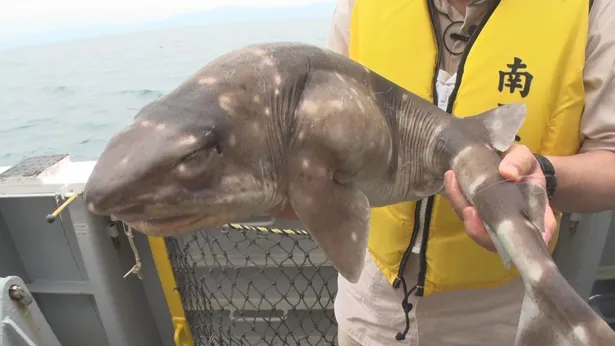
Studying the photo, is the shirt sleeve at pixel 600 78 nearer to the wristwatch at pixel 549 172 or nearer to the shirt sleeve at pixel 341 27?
the wristwatch at pixel 549 172

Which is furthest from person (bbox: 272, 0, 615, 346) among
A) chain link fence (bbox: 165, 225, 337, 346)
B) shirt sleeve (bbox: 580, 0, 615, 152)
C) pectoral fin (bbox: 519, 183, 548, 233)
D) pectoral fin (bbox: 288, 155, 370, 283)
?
chain link fence (bbox: 165, 225, 337, 346)

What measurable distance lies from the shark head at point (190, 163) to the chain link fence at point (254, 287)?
158 cm

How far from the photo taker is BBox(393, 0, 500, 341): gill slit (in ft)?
6.03

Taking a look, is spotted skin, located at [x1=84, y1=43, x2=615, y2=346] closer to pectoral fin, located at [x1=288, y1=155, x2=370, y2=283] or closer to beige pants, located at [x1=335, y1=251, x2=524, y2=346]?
pectoral fin, located at [x1=288, y1=155, x2=370, y2=283]

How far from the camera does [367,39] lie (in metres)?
1.98

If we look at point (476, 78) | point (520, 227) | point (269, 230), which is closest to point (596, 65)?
point (476, 78)

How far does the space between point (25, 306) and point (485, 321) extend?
2.03 metres

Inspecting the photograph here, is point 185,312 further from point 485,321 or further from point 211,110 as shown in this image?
point 211,110

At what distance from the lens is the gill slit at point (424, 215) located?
72.4 inches

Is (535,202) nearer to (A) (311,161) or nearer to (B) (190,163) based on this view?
(A) (311,161)

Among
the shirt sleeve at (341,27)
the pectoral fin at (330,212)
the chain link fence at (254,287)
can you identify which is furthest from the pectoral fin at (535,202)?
the chain link fence at (254,287)

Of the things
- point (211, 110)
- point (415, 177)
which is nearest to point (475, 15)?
point (415, 177)

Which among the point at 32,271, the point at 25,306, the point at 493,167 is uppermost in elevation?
the point at 493,167

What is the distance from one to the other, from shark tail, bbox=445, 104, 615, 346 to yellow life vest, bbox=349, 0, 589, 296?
0.23m
